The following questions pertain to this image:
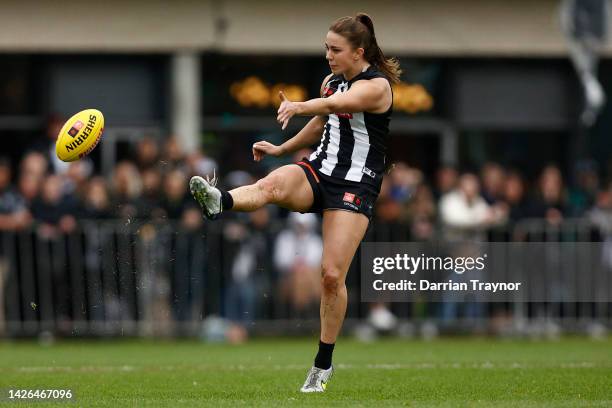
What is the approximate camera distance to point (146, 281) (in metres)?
15.4

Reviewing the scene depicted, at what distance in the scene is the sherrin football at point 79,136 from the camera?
10102 millimetres

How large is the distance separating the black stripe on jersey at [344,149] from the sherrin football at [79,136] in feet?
6.75

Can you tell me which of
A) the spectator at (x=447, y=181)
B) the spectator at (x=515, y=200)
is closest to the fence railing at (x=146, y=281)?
the spectator at (x=447, y=181)

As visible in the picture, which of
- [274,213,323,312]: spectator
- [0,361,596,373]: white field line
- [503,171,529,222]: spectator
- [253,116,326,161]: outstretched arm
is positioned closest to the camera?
[253,116,326,161]: outstretched arm

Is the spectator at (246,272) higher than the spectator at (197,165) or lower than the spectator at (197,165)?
lower

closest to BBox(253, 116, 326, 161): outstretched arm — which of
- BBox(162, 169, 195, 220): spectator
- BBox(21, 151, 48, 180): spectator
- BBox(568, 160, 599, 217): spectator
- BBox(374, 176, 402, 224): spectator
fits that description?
BBox(162, 169, 195, 220): spectator

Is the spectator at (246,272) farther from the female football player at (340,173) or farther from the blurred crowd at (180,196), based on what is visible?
the female football player at (340,173)

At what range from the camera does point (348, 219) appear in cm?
905

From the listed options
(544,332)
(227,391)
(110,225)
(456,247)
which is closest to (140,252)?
(110,225)

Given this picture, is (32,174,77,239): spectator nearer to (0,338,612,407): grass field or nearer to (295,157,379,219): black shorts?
(0,338,612,407): grass field

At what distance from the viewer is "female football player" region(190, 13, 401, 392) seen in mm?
8953

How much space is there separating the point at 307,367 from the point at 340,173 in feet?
9.58

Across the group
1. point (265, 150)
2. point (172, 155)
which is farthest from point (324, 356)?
point (172, 155)

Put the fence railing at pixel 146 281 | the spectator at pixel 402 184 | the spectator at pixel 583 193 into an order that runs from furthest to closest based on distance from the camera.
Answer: the spectator at pixel 583 193, the spectator at pixel 402 184, the fence railing at pixel 146 281
